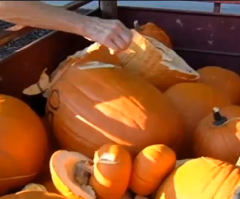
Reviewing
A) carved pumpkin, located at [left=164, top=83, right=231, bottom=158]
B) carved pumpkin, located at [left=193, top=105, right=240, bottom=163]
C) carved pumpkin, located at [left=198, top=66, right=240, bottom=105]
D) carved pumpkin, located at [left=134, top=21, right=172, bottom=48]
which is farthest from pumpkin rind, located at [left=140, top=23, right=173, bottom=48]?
carved pumpkin, located at [left=193, top=105, right=240, bottom=163]

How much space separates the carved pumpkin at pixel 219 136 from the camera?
0.97m

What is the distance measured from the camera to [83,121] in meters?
1.01

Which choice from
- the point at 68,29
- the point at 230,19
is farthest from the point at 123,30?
the point at 230,19

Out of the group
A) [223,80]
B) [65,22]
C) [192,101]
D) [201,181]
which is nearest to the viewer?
[201,181]

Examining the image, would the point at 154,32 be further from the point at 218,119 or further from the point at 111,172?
the point at 111,172

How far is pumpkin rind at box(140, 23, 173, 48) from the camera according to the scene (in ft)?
4.50

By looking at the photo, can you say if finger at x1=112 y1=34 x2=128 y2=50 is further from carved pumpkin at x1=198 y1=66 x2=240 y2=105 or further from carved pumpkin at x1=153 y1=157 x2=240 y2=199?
carved pumpkin at x1=198 y1=66 x2=240 y2=105

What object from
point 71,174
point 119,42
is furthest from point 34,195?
point 119,42

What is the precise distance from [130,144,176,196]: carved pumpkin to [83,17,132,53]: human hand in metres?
0.18

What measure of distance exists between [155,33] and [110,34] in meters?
0.48

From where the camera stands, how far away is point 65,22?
943 millimetres

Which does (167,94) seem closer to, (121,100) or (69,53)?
(121,100)

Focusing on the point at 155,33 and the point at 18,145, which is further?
the point at 155,33

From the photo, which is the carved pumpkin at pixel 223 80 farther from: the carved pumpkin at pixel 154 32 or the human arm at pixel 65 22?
the human arm at pixel 65 22
